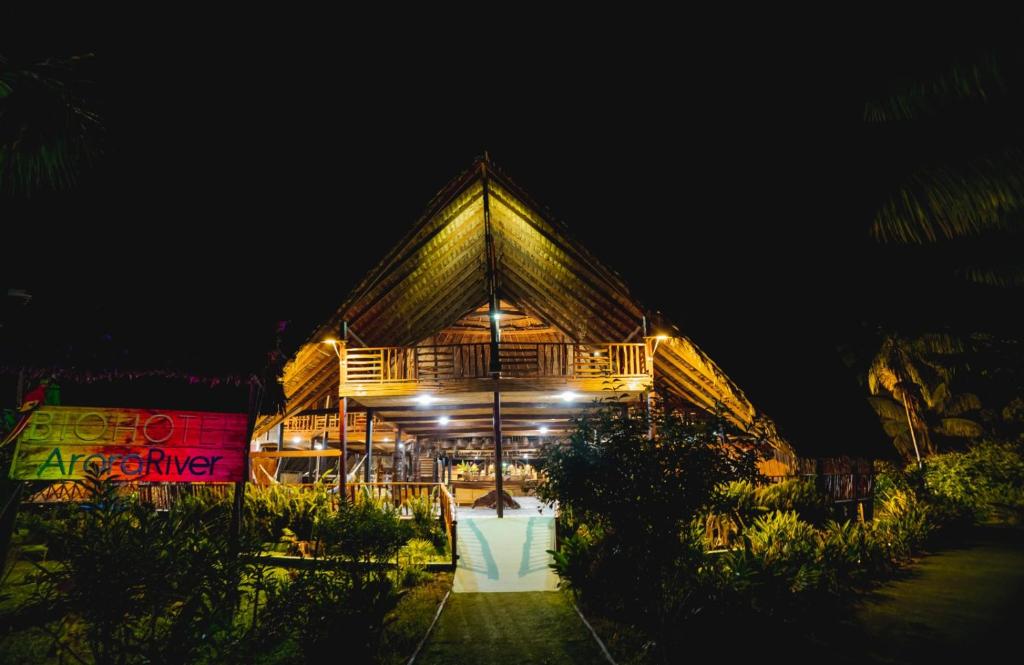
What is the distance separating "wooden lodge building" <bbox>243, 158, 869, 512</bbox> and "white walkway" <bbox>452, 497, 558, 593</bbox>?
7.38ft

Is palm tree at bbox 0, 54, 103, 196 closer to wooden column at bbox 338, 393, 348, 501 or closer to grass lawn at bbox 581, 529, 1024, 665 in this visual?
wooden column at bbox 338, 393, 348, 501

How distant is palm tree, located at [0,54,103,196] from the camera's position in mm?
5281

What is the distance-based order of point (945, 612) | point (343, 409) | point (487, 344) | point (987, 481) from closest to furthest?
point (945, 612) < point (487, 344) < point (343, 409) < point (987, 481)

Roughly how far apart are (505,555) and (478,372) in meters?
5.58

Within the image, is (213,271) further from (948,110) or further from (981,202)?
(948,110)

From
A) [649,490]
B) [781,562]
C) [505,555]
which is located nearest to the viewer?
[649,490]

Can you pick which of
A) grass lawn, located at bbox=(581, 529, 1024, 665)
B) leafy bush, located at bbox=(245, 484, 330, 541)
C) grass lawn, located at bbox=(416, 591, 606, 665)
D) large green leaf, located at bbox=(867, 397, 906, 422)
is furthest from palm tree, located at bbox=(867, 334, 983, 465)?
leafy bush, located at bbox=(245, 484, 330, 541)

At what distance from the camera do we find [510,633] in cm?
615

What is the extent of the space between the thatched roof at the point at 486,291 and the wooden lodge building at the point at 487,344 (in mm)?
A: 44

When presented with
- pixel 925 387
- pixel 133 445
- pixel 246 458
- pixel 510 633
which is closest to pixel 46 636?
pixel 133 445

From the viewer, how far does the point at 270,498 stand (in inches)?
411

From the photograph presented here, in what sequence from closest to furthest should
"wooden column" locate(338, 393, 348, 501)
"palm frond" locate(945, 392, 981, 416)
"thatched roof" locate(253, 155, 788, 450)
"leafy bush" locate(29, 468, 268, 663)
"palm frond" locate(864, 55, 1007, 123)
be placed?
"leafy bush" locate(29, 468, 268, 663), "palm frond" locate(864, 55, 1007, 123), "wooden column" locate(338, 393, 348, 501), "thatched roof" locate(253, 155, 788, 450), "palm frond" locate(945, 392, 981, 416)

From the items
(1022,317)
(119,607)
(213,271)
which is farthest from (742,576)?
(1022,317)

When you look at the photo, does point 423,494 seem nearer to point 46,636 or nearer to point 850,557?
point 46,636
